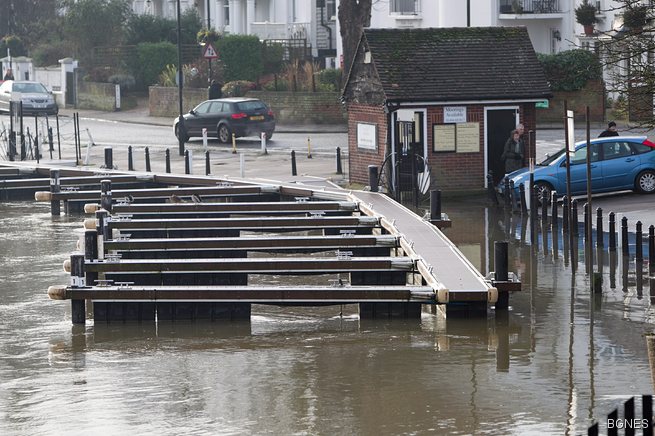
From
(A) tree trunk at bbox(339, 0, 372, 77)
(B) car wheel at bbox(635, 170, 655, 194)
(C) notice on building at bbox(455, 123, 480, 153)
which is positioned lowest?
(B) car wheel at bbox(635, 170, 655, 194)

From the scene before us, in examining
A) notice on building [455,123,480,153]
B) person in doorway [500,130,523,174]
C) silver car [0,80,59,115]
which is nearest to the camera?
person in doorway [500,130,523,174]

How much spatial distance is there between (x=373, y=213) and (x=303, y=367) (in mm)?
9035

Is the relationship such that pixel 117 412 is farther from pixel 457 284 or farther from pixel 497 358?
pixel 457 284

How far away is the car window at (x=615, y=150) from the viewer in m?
29.2

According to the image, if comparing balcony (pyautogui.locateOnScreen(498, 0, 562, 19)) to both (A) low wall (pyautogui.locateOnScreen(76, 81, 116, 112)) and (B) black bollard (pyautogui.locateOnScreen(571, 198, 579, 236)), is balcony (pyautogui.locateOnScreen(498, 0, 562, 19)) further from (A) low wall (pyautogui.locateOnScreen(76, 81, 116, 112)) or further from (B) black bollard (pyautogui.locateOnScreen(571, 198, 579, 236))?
(B) black bollard (pyautogui.locateOnScreen(571, 198, 579, 236))

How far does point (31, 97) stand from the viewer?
191 ft

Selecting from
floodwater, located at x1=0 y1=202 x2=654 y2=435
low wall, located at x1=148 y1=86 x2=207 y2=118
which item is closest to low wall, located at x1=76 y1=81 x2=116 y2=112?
low wall, located at x1=148 y1=86 x2=207 y2=118

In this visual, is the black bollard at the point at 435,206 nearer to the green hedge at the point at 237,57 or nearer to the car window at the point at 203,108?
the car window at the point at 203,108

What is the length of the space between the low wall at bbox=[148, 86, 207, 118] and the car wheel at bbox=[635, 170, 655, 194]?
97.3 feet

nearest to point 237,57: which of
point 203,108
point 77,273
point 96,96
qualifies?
point 96,96

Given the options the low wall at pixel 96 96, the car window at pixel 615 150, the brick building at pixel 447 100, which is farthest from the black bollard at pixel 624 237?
the low wall at pixel 96 96

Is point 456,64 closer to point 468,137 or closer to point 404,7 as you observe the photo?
point 468,137

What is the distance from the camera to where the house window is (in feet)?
209

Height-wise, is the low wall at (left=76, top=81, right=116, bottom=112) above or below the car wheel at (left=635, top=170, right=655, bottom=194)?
above
